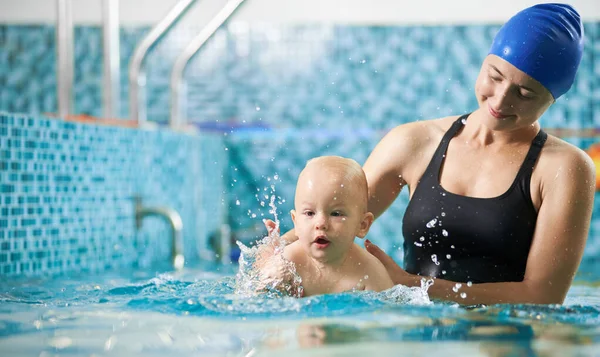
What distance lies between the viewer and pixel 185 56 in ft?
21.8

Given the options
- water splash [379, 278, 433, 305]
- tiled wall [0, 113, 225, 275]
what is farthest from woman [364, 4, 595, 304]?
tiled wall [0, 113, 225, 275]

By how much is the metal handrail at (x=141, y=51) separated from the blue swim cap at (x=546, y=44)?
10.1 ft

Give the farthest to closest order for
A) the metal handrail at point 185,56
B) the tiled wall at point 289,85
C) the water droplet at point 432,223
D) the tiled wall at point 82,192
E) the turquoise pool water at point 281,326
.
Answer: the tiled wall at point 289,85 → the metal handrail at point 185,56 → the tiled wall at point 82,192 → the water droplet at point 432,223 → the turquoise pool water at point 281,326

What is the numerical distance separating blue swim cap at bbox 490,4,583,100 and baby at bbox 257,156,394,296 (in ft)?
2.33

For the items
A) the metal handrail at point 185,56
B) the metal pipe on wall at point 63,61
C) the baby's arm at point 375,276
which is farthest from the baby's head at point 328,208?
the metal handrail at point 185,56

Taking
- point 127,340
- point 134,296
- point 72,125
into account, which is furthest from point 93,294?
point 72,125

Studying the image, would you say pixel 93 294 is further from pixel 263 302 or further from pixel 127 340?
pixel 127 340

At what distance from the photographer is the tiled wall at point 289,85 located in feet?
26.8

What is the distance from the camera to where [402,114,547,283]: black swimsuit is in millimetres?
3020

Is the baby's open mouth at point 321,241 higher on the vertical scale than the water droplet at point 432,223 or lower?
lower

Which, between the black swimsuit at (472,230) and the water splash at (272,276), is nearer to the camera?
the water splash at (272,276)

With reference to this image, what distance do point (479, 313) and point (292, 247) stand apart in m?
0.72

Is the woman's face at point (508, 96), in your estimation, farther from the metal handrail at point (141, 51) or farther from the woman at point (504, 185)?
the metal handrail at point (141, 51)

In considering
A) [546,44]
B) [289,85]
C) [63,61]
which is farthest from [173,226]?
[289,85]
